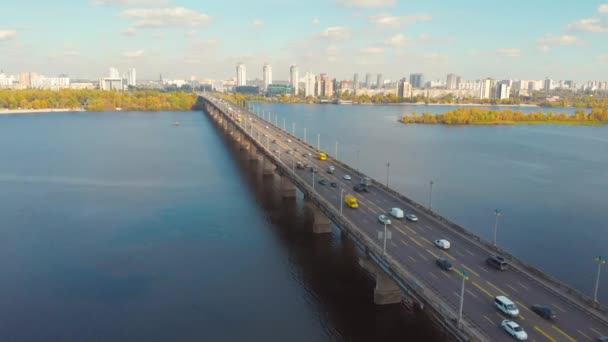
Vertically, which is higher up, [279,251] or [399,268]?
[399,268]

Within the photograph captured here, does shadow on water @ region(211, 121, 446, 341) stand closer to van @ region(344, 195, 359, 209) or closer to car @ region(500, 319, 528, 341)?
van @ region(344, 195, 359, 209)

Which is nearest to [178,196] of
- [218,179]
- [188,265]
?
[218,179]

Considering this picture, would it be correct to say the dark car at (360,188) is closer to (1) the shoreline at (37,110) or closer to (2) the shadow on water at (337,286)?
(2) the shadow on water at (337,286)

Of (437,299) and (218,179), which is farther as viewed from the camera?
(218,179)

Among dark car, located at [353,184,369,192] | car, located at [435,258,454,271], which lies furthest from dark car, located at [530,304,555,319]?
dark car, located at [353,184,369,192]

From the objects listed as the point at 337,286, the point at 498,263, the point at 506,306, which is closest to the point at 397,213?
the point at 337,286

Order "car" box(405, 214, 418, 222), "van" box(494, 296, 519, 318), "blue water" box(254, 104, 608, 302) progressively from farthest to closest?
"blue water" box(254, 104, 608, 302) < "car" box(405, 214, 418, 222) < "van" box(494, 296, 519, 318)

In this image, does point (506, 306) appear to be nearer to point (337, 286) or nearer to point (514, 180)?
point (337, 286)

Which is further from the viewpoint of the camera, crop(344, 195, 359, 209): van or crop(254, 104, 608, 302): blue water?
crop(254, 104, 608, 302): blue water

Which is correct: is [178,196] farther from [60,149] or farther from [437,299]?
[60,149]
